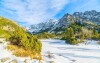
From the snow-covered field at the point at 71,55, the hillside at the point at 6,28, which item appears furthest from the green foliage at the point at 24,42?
the hillside at the point at 6,28

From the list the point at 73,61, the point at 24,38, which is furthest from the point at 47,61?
the point at 24,38

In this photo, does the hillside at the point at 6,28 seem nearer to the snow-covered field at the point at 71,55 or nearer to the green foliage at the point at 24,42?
the snow-covered field at the point at 71,55

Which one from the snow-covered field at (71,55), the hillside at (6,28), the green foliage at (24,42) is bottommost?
the snow-covered field at (71,55)

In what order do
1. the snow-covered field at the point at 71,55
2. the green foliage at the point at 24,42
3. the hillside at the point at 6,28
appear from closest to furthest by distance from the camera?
the snow-covered field at the point at 71,55
the green foliage at the point at 24,42
the hillside at the point at 6,28

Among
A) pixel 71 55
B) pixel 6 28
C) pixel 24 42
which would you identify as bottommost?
pixel 71 55

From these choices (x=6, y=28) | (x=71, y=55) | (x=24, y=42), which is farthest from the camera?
(x=6, y=28)

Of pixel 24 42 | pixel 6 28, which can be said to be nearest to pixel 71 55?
pixel 24 42

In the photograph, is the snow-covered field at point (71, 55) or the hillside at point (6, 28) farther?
the hillside at point (6, 28)

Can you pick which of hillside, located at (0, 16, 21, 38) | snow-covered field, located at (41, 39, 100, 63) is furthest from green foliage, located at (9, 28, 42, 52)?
hillside, located at (0, 16, 21, 38)

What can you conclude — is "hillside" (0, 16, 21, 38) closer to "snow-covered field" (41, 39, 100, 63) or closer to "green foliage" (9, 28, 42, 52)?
"snow-covered field" (41, 39, 100, 63)

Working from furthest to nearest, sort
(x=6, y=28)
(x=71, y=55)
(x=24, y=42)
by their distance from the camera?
1. (x=6, y=28)
2. (x=71, y=55)
3. (x=24, y=42)

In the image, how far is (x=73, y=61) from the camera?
25094 mm

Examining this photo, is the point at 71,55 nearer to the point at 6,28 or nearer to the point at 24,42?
the point at 24,42

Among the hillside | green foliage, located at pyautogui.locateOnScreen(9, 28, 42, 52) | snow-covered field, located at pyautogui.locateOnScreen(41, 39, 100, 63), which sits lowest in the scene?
snow-covered field, located at pyautogui.locateOnScreen(41, 39, 100, 63)
